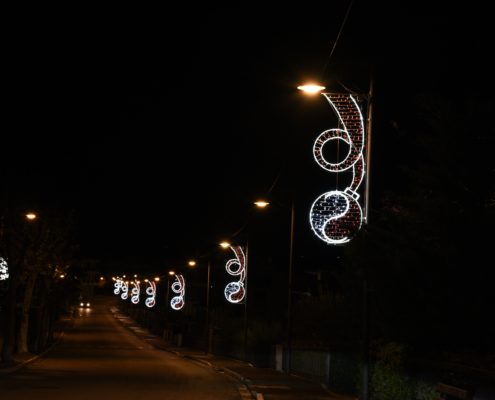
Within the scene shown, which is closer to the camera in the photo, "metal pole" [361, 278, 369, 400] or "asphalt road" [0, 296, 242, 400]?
"metal pole" [361, 278, 369, 400]

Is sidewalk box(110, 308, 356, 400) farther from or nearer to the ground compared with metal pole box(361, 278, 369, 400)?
nearer to the ground

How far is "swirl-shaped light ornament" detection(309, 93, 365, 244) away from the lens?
19219 millimetres

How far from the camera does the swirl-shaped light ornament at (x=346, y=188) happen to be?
63.1 ft

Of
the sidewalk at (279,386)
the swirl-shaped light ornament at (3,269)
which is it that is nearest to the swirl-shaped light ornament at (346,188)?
the sidewalk at (279,386)

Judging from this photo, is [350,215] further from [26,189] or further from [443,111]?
[26,189]

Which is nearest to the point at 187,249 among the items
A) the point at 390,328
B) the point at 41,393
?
the point at 41,393

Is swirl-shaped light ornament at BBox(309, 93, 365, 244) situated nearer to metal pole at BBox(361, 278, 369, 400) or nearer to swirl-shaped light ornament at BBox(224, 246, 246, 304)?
metal pole at BBox(361, 278, 369, 400)

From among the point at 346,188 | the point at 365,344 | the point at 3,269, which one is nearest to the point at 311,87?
the point at 346,188

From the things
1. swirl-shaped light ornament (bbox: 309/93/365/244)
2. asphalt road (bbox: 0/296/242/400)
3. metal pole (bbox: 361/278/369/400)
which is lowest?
asphalt road (bbox: 0/296/242/400)

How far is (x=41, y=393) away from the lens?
2567 centimetres

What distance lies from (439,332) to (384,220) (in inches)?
104

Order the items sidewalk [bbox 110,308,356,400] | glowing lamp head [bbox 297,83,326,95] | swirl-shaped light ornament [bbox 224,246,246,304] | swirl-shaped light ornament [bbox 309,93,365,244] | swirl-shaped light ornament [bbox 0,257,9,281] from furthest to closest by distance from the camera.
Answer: swirl-shaped light ornament [bbox 224,246,246,304], swirl-shaped light ornament [bbox 0,257,9,281], sidewalk [bbox 110,308,356,400], swirl-shaped light ornament [bbox 309,93,365,244], glowing lamp head [bbox 297,83,326,95]

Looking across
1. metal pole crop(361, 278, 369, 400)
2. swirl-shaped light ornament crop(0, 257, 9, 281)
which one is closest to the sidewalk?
metal pole crop(361, 278, 369, 400)

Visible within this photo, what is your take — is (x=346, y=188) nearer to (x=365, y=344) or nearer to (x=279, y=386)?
(x=365, y=344)
